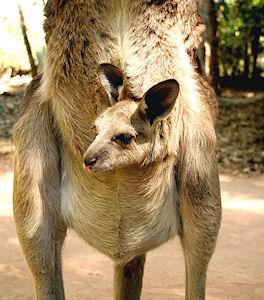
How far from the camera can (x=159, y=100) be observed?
2.72m

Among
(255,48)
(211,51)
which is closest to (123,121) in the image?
(211,51)

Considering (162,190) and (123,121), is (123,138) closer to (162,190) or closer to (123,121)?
(123,121)

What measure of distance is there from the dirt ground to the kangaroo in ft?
6.05

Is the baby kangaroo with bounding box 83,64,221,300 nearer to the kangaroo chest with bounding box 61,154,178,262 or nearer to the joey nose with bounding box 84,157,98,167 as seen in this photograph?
the kangaroo chest with bounding box 61,154,178,262

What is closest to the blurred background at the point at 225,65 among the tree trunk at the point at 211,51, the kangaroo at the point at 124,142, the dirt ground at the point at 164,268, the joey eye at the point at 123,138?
the tree trunk at the point at 211,51

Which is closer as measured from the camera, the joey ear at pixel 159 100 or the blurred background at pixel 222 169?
the joey ear at pixel 159 100

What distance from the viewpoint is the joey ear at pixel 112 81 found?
9.05ft

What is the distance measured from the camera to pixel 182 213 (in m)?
3.22

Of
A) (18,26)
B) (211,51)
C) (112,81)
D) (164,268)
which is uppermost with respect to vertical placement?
(112,81)

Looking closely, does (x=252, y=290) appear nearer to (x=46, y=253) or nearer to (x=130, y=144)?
(x=46, y=253)

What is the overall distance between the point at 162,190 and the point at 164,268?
276cm

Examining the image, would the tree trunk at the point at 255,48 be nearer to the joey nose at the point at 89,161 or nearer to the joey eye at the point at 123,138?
the joey eye at the point at 123,138

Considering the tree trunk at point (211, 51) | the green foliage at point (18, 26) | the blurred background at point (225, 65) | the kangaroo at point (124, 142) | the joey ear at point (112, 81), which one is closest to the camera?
the joey ear at point (112, 81)

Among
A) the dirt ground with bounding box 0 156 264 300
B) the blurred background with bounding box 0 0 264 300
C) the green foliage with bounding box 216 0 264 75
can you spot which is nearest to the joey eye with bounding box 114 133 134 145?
the blurred background with bounding box 0 0 264 300
